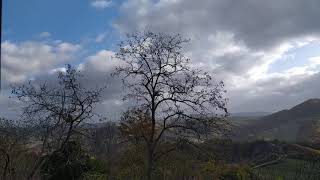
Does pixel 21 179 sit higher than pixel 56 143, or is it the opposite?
pixel 56 143

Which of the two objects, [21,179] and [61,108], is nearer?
[61,108]

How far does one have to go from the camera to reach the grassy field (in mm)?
92375

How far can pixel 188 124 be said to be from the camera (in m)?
41.5

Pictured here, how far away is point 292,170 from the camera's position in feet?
342

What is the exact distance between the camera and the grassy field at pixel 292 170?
9238 centimetres

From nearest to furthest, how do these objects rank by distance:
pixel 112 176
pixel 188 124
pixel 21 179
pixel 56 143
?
pixel 56 143
pixel 188 124
pixel 21 179
pixel 112 176

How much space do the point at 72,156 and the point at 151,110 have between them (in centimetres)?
839

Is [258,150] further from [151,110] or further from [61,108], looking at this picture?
[61,108]

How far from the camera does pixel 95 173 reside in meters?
49.6

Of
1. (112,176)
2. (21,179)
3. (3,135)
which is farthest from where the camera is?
(112,176)

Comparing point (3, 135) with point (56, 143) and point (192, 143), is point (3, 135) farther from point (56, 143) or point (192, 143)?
point (192, 143)

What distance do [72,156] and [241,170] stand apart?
34.9 meters

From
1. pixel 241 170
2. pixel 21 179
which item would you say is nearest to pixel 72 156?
pixel 21 179

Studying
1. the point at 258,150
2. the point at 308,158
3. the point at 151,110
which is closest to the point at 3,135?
the point at 151,110
